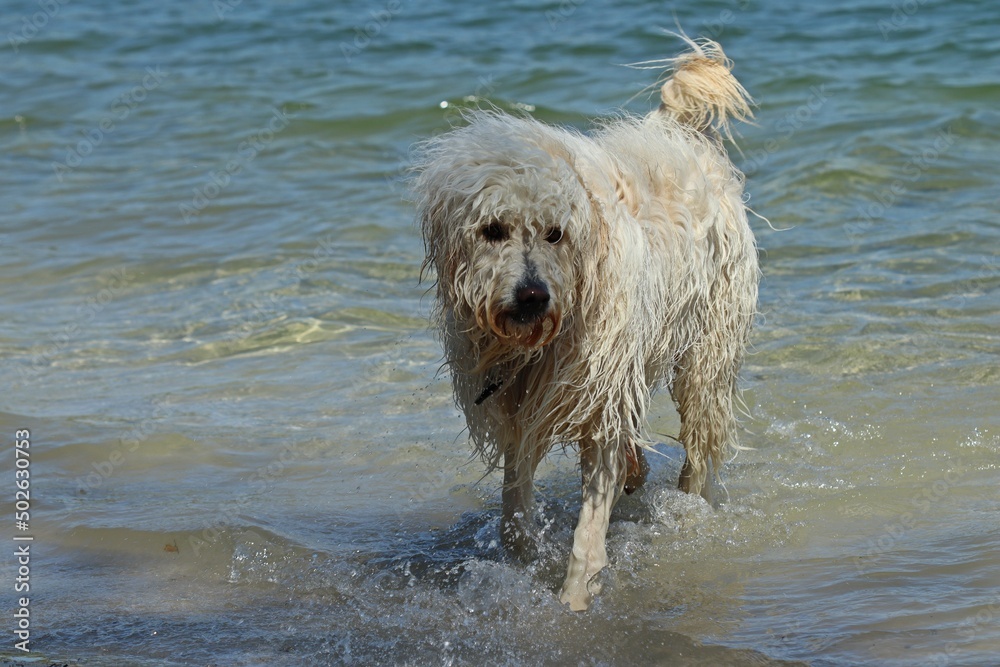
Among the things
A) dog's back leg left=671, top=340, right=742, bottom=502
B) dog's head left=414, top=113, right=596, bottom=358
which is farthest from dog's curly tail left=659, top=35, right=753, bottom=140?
dog's head left=414, top=113, right=596, bottom=358

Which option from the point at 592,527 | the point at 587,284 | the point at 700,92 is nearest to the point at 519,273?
the point at 587,284

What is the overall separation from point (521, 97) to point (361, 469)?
8.63 metres

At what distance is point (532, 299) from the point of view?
3684mm

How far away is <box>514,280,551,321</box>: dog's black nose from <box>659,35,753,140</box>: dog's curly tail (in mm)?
1769

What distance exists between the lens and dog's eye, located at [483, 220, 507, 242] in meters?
3.74

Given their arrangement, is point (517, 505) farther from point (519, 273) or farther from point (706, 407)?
point (519, 273)

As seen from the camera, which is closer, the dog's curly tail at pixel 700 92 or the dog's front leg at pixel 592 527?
the dog's front leg at pixel 592 527

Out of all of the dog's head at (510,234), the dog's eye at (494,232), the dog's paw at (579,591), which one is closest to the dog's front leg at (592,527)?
the dog's paw at (579,591)

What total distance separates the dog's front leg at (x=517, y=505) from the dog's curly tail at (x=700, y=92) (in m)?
Answer: 1.75

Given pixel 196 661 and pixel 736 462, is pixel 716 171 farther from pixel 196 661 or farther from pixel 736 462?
pixel 196 661

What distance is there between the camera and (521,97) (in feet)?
44.5

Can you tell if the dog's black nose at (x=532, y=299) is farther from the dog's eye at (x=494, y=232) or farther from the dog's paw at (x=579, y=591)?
the dog's paw at (x=579, y=591)

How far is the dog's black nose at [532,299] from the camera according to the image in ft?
12.0

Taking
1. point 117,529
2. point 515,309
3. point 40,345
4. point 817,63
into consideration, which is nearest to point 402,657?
point 515,309
